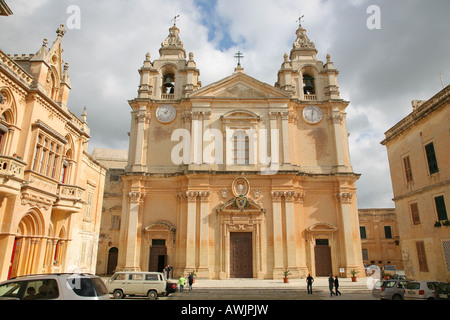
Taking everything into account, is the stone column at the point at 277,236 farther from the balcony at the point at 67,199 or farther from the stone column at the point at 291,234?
the balcony at the point at 67,199

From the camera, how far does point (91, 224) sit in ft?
81.6

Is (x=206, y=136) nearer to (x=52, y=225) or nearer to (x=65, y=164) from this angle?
(x=65, y=164)

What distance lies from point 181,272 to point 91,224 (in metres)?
8.31

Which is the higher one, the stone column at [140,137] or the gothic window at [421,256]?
the stone column at [140,137]

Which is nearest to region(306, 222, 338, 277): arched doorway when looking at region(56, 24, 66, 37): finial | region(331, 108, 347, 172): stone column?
region(331, 108, 347, 172): stone column

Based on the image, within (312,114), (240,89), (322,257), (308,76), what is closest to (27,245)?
(240,89)

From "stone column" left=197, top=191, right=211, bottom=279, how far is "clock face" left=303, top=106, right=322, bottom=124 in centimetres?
1214

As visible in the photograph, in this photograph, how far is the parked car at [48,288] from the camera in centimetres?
732

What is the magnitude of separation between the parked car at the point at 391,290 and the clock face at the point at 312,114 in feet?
55.4

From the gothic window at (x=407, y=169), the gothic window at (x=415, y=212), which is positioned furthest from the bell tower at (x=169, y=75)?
the gothic window at (x=415, y=212)

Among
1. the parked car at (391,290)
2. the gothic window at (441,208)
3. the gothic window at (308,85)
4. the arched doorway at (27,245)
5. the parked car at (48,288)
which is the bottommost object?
the parked car at (391,290)

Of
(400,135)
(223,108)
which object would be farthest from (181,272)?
(400,135)

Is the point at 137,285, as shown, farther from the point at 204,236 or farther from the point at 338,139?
the point at 338,139

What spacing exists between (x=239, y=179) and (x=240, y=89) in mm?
9039
